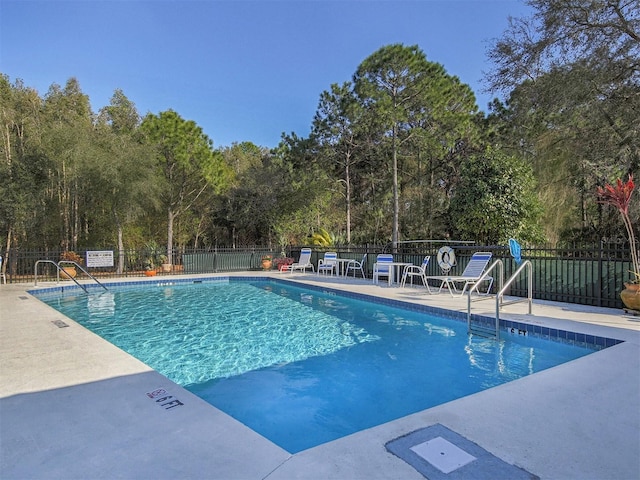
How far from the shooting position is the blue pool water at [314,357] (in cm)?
327

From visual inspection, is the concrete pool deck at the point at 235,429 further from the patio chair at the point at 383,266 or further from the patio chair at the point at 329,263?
the patio chair at the point at 329,263

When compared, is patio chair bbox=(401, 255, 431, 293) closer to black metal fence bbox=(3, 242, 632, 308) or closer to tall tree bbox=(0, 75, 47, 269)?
black metal fence bbox=(3, 242, 632, 308)

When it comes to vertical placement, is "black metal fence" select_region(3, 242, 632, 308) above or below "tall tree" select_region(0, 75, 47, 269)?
below

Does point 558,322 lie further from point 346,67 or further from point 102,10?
point 346,67

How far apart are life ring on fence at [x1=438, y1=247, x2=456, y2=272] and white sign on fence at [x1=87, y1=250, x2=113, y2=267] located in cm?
965

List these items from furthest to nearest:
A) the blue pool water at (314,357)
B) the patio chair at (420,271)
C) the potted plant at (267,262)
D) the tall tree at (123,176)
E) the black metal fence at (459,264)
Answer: the potted plant at (267,262), the tall tree at (123,176), the patio chair at (420,271), the black metal fence at (459,264), the blue pool water at (314,357)

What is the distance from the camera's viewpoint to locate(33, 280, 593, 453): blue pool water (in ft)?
10.7

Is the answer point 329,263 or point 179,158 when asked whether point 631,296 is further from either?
point 179,158

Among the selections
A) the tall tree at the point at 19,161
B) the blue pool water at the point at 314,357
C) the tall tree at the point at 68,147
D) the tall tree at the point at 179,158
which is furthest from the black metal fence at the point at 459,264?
the blue pool water at the point at 314,357

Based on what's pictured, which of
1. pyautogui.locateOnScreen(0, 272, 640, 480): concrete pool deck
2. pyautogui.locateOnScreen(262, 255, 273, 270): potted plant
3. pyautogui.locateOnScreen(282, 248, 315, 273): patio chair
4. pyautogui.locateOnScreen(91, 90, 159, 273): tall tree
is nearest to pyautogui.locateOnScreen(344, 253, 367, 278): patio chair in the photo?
pyautogui.locateOnScreen(282, 248, 315, 273): patio chair

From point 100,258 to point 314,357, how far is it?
31.6 feet

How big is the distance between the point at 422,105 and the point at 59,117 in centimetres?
1228

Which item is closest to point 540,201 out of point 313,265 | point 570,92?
point 570,92

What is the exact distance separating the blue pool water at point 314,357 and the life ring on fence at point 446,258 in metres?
1.72
